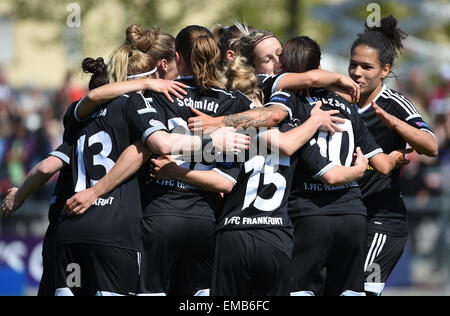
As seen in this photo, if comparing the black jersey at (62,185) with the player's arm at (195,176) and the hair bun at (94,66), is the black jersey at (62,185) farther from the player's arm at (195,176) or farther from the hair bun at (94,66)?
the player's arm at (195,176)

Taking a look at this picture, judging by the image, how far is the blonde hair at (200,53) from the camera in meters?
5.49

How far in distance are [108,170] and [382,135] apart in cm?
240

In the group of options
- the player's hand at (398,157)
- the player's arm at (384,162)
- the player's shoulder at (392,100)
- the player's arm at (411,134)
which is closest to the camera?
the player's arm at (384,162)

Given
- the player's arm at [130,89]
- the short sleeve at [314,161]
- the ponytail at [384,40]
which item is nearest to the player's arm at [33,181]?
the player's arm at [130,89]

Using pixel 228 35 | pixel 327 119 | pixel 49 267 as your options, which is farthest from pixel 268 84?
pixel 49 267

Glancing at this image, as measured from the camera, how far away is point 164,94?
18.1 feet

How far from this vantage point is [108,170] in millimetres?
5562

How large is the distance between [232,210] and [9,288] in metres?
5.33

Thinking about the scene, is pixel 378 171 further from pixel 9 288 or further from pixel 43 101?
pixel 43 101

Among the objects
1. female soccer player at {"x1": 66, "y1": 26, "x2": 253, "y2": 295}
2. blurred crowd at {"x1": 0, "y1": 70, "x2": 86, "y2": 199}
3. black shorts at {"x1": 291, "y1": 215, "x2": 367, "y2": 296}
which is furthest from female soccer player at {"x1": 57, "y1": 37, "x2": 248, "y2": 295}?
blurred crowd at {"x1": 0, "y1": 70, "x2": 86, "y2": 199}

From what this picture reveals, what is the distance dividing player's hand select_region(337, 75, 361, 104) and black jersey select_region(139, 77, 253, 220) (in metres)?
0.89

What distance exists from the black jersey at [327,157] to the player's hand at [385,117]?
258 millimetres

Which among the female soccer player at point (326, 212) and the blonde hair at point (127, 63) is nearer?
the female soccer player at point (326, 212)

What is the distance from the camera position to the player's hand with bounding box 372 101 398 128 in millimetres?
6067
